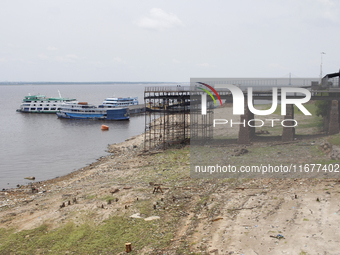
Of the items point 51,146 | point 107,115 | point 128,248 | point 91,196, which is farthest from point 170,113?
point 107,115

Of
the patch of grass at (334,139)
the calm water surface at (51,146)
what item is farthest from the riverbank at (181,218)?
the calm water surface at (51,146)

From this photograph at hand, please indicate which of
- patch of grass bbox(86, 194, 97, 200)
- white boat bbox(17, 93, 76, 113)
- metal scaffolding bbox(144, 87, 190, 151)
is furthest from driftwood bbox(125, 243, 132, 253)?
white boat bbox(17, 93, 76, 113)

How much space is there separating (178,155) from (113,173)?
6.29m

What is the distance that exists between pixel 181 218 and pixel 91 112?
69.5 m

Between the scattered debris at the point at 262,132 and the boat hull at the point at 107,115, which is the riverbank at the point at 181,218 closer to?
the scattered debris at the point at 262,132

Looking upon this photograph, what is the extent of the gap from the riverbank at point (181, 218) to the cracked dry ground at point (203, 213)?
0.04m

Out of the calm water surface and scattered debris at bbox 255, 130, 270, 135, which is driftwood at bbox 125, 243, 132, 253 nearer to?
the calm water surface

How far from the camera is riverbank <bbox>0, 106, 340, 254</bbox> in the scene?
1204 centimetres

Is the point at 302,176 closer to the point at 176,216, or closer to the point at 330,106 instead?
the point at 176,216

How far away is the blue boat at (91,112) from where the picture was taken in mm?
78062

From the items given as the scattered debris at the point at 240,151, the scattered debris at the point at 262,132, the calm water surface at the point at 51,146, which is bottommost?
the calm water surface at the point at 51,146

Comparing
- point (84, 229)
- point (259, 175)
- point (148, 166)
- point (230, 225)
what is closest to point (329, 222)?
point (230, 225)

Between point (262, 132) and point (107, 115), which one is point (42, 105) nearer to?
point (107, 115)

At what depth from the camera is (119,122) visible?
7500cm
